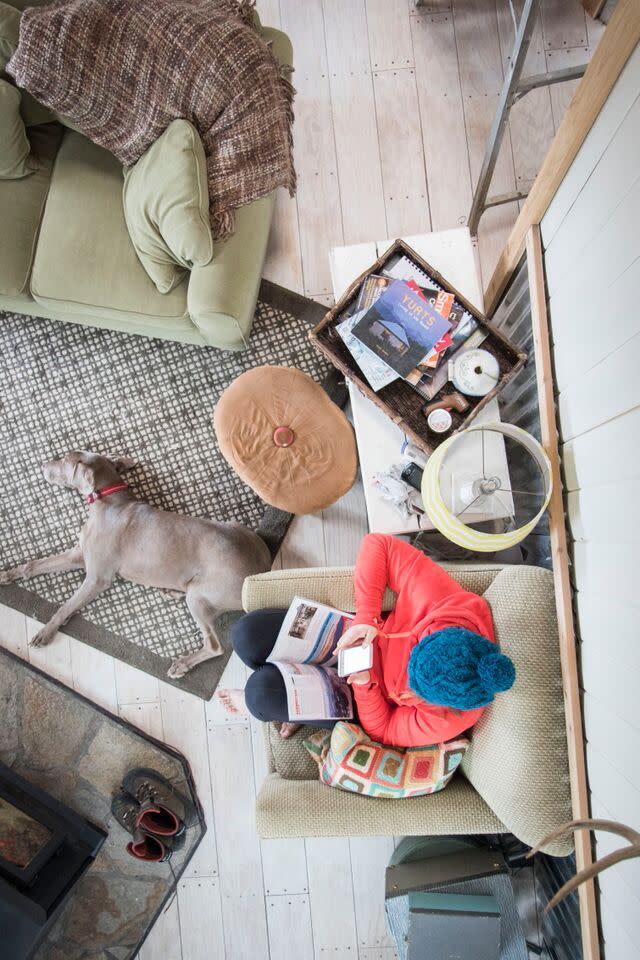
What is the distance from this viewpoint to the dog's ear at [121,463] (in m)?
2.46

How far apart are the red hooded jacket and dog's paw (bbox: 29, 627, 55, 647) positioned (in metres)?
1.34

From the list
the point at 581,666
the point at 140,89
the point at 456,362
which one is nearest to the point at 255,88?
the point at 140,89

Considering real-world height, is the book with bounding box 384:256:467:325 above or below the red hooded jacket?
above

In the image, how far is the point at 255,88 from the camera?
6.21ft

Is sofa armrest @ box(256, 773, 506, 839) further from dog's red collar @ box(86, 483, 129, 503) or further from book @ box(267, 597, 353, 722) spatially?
dog's red collar @ box(86, 483, 129, 503)

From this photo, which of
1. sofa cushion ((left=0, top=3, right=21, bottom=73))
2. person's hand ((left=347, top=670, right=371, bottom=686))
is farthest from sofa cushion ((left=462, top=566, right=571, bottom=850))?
sofa cushion ((left=0, top=3, right=21, bottom=73))

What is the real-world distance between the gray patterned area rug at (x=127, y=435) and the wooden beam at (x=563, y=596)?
0.96 metres

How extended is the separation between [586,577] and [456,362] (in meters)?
0.70

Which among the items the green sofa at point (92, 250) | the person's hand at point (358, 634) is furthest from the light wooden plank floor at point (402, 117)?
the person's hand at point (358, 634)

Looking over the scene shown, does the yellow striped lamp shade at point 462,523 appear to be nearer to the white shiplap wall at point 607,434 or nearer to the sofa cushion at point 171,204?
the white shiplap wall at point 607,434

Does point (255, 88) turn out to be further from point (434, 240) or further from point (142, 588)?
point (142, 588)

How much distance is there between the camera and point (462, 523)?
1610mm

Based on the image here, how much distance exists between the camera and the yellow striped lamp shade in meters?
1.52

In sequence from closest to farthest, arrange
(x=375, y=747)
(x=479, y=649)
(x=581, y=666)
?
(x=479, y=649)
(x=581, y=666)
(x=375, y=747)
